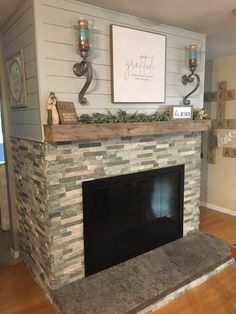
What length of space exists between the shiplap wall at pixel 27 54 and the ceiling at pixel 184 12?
0.26ft

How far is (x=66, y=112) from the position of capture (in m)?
1.92

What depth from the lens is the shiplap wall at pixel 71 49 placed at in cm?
186

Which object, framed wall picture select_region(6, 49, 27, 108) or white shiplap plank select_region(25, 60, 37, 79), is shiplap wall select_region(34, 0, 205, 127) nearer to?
white shiplap plank select_region(25, 60, 37, 79)

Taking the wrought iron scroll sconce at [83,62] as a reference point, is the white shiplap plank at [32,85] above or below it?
below

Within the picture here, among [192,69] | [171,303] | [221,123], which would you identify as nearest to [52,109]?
[192,69]

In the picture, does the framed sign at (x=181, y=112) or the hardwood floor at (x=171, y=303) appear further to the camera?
the framed sign at (x=181, y=112)

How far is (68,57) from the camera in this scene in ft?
6.47

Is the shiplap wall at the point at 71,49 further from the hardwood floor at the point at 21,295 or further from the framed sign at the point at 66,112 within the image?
the hardwood floor at the point at 21,295

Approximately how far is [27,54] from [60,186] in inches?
39.7

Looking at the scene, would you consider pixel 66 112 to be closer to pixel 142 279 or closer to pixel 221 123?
pixel 142 279

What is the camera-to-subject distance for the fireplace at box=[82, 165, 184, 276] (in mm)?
2271

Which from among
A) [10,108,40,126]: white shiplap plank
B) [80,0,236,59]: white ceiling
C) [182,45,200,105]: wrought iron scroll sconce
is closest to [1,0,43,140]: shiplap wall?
[10,108,40,126]: white shiplap plank

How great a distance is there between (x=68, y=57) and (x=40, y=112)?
45 centimetres

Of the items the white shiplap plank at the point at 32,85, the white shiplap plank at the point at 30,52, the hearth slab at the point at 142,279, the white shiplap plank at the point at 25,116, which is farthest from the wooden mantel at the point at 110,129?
the hearth slab at the point at 142,279
